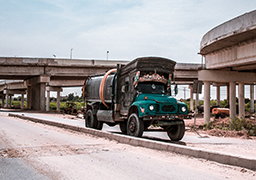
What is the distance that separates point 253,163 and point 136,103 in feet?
19.2

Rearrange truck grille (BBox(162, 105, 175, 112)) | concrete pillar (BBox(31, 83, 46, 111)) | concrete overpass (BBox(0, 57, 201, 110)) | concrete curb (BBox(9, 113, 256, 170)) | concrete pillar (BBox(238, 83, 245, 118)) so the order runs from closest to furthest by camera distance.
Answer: concrete curb (BBox(9, 113, 256, 170)) < truck grille (BBox(162, 105, 175, 112)) < concrete pillar (BBox(238, 83, 245, 118)) < concrete overpass (BBox(0, 57, 201, 110)) < concrete pillar (BBox(31, 83, 46, 111))

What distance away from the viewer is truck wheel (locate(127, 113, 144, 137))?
38.2 ft

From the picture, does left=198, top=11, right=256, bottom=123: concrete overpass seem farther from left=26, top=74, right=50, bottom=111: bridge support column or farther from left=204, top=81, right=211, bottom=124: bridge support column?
left=26, top=74, right=50, bottom=111: bridge support column

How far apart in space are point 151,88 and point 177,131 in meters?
1.97

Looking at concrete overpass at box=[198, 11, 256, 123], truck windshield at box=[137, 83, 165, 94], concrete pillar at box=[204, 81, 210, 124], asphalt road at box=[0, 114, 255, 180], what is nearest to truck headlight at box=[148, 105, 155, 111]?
truck windshield at box=[137, 83, 165, 94]

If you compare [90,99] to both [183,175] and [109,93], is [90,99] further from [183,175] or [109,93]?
[183,175]

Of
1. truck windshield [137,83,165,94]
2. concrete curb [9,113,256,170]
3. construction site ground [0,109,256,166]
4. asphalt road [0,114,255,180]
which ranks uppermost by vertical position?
truck windshield [137,83,165,94]

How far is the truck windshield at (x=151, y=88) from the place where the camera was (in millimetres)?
12595

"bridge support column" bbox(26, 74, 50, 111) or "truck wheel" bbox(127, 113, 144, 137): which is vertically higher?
"bridge support column" bbox(26, 74, 50, 111)

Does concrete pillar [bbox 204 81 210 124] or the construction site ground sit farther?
concrete pillar [bbox 204 81 210 124]

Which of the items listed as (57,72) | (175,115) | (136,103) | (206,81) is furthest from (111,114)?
(57,72)

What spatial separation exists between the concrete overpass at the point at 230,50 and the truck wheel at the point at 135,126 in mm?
9547

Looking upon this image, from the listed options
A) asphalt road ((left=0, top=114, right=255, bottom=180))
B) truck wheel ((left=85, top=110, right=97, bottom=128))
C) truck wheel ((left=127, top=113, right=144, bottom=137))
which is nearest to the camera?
asphalt road ((left=0, top=114, right=255, bottom=180))

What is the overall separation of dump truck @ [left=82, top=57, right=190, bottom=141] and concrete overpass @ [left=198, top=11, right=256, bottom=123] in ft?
25.3
